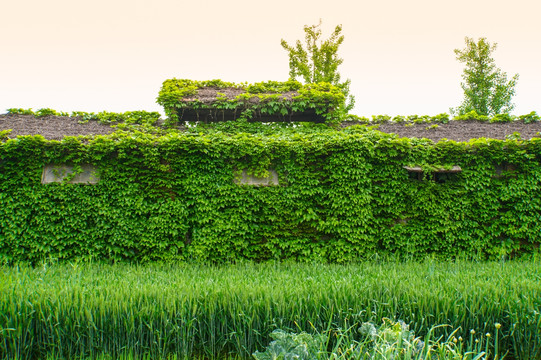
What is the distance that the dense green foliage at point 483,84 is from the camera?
2239cm

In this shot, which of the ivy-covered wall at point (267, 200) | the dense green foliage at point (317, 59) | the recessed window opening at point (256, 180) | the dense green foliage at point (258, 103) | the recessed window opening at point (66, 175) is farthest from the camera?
the dense green foliage at point (317, 59)

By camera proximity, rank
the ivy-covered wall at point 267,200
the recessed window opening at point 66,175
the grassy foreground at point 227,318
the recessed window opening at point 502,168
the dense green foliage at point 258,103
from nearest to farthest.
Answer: the grassy foreground at point 227,318, the ivy-covered wall at point 267,200, the recessed window opening at point 66,175, the recessed window opening at point 502,168, the dense green foliage at point 258,103

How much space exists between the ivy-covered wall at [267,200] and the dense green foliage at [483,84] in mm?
17421

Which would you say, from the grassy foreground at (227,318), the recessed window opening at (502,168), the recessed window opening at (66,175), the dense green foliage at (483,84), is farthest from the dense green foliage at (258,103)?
the dense green foliage at (483,84)

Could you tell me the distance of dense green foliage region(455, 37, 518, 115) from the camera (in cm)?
2239

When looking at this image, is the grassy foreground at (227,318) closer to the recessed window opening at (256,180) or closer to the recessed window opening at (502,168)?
the recessed window opening at (256,180)

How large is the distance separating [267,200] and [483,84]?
2231cm

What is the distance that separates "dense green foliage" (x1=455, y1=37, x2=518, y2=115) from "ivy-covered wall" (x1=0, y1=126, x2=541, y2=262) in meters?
17.4

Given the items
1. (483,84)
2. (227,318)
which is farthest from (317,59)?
(227,318)

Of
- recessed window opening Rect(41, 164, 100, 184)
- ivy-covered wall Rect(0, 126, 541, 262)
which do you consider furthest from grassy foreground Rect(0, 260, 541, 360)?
recessed window opening Rect(41, 164, 100, 184)

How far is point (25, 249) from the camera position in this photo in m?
7.14

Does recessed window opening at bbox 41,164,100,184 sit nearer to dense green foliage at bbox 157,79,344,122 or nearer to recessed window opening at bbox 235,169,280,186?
recessed window opening at bbox 235,169,280,186

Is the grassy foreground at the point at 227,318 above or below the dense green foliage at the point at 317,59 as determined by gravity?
below

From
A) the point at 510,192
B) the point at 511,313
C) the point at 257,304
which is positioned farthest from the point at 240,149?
the point at 510,192
